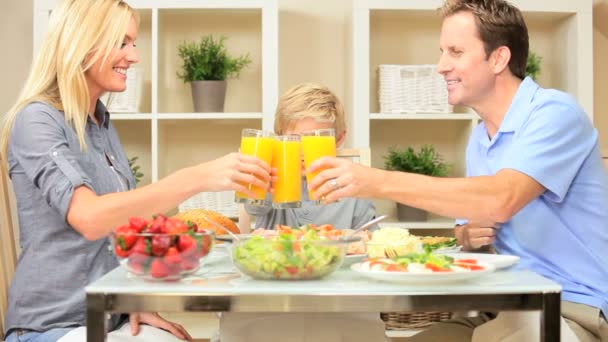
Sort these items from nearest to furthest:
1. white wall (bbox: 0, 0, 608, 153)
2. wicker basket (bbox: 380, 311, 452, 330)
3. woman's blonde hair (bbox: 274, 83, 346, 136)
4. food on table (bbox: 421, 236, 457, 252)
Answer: food on table (bbox: 421, 236, 457, 252) → woman's blonde hair (bbox: 274, 83, 346, 136) → wicker basket (bbox: 380, 311, 452, 330) → white wall (bbox: 0, 0, 608, 153)

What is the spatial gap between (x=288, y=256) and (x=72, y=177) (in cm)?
60

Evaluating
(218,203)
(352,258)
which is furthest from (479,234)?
(218,203)

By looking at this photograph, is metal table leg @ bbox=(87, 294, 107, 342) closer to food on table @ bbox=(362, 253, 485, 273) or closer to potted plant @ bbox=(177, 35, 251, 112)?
food on table @ bbox=(362, 253, 485, 273)

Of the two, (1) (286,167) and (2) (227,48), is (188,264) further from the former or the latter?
(2) (227,48)

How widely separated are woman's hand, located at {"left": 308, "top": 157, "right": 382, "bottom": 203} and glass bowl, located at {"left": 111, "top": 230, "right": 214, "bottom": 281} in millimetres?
330

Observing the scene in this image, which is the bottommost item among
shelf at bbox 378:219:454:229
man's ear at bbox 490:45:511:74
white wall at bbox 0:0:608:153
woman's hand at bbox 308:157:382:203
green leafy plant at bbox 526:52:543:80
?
shelf at bbox 378:219:454:229

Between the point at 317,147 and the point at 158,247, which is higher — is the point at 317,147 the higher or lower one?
the higher one

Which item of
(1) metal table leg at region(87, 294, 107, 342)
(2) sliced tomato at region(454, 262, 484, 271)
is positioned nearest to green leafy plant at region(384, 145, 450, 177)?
(2) sliced tomato at region(454, 262, 484, 271)

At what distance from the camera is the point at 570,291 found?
1789mm

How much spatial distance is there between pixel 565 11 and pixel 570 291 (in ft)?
6.62

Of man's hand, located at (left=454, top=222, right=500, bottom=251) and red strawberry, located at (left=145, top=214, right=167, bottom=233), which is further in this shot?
man's hand, located at (left=454, top=222, right=500, bottom=251)

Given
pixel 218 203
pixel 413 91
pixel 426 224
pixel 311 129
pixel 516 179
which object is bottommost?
pixel 426 224

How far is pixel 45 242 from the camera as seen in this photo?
177cm

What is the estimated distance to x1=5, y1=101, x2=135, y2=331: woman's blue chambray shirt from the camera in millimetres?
1718
